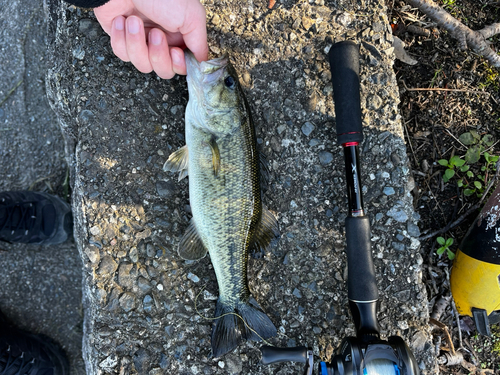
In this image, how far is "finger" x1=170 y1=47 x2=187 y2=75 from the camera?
258cm

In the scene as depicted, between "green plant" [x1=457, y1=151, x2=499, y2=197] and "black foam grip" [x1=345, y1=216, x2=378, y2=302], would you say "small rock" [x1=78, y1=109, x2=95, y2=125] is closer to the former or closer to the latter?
"black foam grip" [x1=345, y1=216, x2=378, y2=302]

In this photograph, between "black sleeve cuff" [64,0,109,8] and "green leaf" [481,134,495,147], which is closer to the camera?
"black sleeve cuff" [64,0,109,8]

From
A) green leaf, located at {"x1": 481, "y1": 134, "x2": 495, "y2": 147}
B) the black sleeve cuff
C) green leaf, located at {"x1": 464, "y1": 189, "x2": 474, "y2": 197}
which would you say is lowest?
green leaf, located at {"x1": 464, "y1": 189, "x2": 474, "y2": 197}

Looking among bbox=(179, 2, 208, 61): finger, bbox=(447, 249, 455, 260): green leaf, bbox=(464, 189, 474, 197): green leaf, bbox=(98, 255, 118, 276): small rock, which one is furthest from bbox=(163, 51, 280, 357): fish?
bbox=(464, 189, 474, 197): green leaf

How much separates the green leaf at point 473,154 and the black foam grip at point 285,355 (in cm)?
270

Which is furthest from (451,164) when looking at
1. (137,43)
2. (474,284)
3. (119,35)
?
(119,35)

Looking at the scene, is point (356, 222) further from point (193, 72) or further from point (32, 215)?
point (32, 215)

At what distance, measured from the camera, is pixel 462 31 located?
3.42 m

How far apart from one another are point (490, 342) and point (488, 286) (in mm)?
995

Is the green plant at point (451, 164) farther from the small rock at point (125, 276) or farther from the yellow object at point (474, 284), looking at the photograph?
the small rock at point (125, 276)

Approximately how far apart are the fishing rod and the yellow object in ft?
4.12

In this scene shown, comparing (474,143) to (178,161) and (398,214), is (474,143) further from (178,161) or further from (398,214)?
(178,161)

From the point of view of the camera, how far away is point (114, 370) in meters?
2.78

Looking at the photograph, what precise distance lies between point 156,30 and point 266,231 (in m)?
1.83
